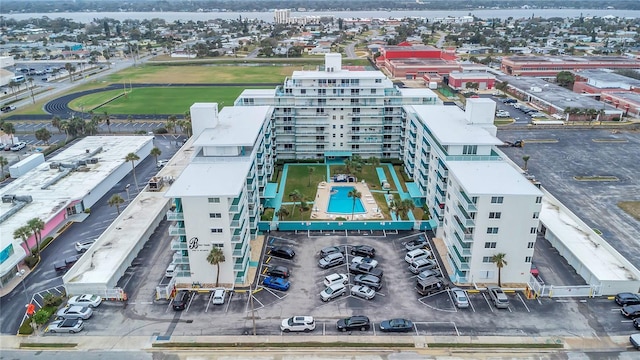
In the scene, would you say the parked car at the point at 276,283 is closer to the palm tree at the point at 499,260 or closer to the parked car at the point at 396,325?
the parked car at the point at 396,325

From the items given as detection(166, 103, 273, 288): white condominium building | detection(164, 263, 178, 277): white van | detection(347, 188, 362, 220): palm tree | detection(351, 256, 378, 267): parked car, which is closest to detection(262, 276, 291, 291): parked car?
detection(166, 103, 273, 288): white condominium building

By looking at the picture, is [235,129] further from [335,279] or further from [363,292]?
[363,292]

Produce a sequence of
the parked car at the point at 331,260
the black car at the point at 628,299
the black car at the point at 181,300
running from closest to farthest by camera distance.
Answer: the black car at the point at 181,300 → the black car at the point at 628,299 → the parked car at the point at 331,260

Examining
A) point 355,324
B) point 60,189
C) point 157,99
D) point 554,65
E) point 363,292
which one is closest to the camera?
point 355,324

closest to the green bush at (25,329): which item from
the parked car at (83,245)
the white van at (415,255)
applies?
the parked car at (83,245)

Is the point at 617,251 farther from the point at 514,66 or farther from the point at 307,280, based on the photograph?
the point at 514,66

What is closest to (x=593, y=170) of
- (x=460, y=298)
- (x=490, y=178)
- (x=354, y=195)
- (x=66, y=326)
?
(x=490, y=178)

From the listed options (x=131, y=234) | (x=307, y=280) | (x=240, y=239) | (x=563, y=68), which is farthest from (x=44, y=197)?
(x=563, y=68)
